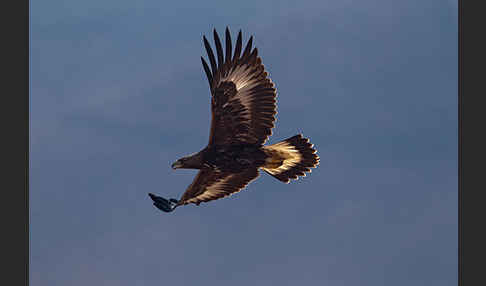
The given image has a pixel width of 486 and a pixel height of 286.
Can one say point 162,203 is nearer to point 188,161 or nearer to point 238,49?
point 188,161

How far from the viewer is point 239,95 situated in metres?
12.9

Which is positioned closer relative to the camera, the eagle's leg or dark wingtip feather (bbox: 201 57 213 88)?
dark wingtip feather (bbox: 201 57 213 88)

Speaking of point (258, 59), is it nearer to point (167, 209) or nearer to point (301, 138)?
point (301, 138)

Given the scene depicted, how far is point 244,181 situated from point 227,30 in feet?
9.00

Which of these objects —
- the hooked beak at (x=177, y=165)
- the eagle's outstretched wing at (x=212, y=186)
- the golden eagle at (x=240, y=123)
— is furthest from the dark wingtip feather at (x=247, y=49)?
the eagle's outstretched wing at (x=212, y=186)

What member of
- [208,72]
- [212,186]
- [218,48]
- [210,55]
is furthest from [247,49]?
[212,186]

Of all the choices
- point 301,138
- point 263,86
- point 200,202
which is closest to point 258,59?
point 263,86

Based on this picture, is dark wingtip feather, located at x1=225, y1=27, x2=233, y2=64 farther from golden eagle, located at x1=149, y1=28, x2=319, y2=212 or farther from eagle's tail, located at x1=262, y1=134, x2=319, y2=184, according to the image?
eagle's tail, located at x1=262, y1=134, x2=319, y2=184

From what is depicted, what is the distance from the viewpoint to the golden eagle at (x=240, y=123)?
12781 millimetres

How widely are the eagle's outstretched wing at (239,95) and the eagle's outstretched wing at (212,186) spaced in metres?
1.09

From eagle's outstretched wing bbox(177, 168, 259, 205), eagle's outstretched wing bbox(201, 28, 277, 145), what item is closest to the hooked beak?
eagle's outstretched wing bbox(201, 28, 277, 145)

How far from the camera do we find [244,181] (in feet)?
45.3

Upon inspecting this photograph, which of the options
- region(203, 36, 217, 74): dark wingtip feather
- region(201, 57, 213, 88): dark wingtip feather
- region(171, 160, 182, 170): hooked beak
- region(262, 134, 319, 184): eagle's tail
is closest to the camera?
region(203, 36, 217, 74): dark wingtip feather

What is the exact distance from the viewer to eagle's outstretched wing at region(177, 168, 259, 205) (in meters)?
13.9
